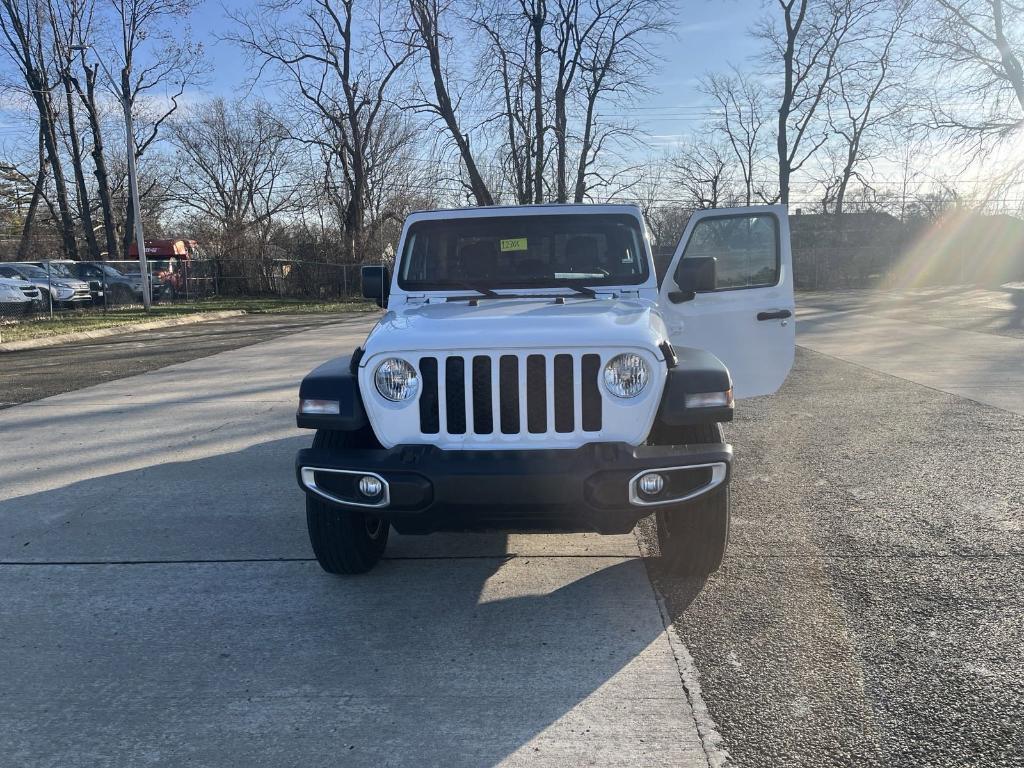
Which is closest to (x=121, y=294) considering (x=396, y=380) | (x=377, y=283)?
(x=377, y=283)

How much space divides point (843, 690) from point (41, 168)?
39967 millimetres

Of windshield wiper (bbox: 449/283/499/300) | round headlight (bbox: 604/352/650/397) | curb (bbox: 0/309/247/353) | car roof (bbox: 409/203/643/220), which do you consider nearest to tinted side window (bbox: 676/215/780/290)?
car roof (bbox: 409/203/643/220)

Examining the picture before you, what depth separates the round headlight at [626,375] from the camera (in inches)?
136

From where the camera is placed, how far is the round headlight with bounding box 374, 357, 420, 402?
3.51 meters

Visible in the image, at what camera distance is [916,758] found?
2.50m

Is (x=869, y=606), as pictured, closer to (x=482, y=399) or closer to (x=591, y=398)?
(x=591, y=398)

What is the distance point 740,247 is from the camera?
619cm

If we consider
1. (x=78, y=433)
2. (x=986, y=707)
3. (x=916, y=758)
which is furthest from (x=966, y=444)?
(x=78, y=433)

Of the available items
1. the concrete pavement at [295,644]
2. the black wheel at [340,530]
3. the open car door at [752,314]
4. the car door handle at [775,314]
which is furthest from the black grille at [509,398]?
the car door handle at [775,314]

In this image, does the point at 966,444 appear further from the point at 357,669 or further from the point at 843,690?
the point at 357,669

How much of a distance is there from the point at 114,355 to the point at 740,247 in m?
11.7

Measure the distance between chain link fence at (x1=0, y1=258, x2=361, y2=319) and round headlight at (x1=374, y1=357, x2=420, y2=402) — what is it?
20199 millimetres

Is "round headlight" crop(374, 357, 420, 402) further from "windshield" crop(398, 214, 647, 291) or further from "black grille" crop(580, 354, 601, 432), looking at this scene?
"windshield" crop(398, 214, 647, 291)

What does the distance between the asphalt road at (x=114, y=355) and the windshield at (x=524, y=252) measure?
649cm
